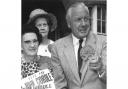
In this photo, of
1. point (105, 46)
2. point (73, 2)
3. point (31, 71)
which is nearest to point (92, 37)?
point (105, 46)

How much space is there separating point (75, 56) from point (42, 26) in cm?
40

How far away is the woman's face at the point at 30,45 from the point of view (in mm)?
2762

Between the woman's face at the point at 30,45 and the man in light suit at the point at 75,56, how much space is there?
0.15 m

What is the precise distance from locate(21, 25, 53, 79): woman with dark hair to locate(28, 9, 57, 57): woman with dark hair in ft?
0.14

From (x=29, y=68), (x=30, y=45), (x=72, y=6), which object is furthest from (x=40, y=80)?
(x=72, y=6)

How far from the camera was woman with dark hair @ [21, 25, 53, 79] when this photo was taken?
9.07 ft

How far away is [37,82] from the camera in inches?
111

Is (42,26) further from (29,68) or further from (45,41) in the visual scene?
(29,68)

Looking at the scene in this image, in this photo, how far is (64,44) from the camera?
2.71m

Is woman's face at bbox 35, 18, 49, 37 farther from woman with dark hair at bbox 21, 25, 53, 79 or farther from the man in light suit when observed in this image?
the man in light suit

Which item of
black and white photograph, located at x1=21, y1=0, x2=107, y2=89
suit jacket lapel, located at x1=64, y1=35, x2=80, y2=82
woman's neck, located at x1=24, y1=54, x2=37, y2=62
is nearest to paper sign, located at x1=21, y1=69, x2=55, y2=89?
black and white photograph, located at x1=21, y1=0, x2=107, y2=89

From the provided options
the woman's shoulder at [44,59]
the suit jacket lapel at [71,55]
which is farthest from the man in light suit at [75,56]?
the woman's shoulder at [44,59]
